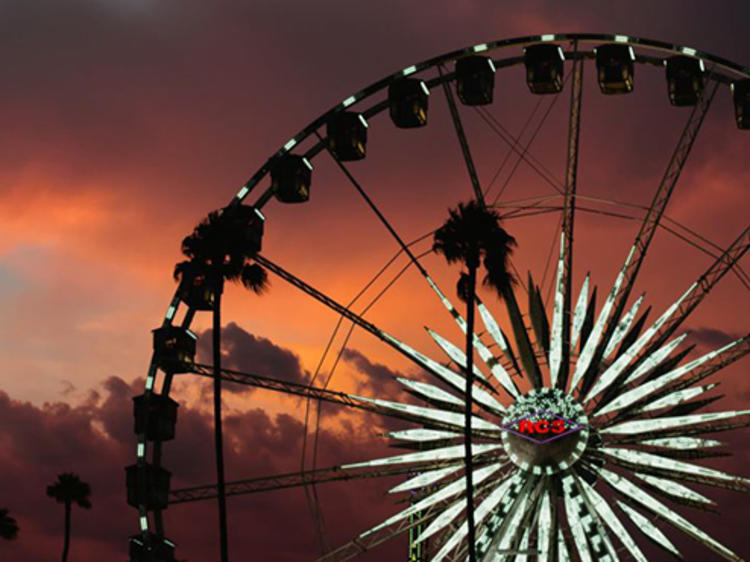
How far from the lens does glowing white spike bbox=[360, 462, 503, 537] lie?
1176 inches

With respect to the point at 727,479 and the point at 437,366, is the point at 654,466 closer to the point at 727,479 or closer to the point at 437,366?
the point at 727,479

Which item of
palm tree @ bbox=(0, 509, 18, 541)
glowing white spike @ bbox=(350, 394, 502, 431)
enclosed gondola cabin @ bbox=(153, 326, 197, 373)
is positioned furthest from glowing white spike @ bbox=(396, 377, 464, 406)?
palm tree @ bbox=(0, 509, 18, 541)

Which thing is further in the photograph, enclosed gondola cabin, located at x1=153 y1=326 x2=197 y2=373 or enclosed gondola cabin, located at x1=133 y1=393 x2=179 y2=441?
enclosed gondola cabin, located at x1=153 y1=326 x2=197 y2=373

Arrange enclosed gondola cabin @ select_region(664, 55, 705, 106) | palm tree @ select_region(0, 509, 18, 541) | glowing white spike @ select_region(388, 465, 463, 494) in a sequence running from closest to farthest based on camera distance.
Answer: glowing white spike @ select_region(388, 465, 463, 494) < enclosed gondola cabin @ select_region(664, 55, 705, 106) < palm tree @ select_region(0, 509, 18, 541)

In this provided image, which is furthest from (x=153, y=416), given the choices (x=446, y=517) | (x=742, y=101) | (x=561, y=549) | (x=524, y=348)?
(x=742, y=101)

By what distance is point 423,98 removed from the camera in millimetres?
34438

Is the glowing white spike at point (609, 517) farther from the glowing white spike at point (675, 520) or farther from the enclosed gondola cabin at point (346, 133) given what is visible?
the enclosed gondola cabin at point (346, 133)

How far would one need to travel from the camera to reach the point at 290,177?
34.8 meters

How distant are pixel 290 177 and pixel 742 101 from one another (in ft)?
39.3

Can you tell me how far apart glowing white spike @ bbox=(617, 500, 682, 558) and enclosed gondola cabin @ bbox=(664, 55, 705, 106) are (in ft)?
36.6

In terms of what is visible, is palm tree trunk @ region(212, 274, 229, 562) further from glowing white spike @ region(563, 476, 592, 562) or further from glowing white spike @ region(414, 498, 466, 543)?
glowing white spike @ region(563, 476, 592, 562)

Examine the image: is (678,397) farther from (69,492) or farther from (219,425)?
(69,492)

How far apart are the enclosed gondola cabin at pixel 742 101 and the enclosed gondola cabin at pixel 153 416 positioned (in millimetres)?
16571

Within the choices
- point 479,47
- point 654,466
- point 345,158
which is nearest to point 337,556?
point 654,466
